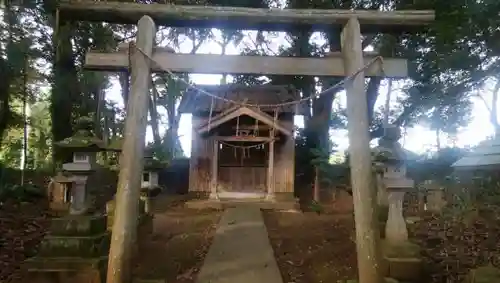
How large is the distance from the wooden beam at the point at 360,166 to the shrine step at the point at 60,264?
3.86 metres

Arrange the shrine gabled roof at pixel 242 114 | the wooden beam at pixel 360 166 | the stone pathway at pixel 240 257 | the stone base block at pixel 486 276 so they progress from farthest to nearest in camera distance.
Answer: the shrine gabled roof at pixel 242 114, the stone pathway at pixel 240 257, the wooden beam at pixel 360 166, the stone base block at pixel 486 276

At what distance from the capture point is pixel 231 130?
16766mm

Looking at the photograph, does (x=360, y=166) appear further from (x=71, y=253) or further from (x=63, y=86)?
(x=63, y=86)

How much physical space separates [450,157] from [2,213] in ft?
51.2

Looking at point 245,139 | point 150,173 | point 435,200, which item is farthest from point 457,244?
point 245,139

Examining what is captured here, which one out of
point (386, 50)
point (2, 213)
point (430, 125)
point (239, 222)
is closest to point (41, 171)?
point (2, 213)

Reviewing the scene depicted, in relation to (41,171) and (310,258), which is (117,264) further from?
(41,171)

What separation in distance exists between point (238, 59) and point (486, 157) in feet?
15.0

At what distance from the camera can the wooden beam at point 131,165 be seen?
14.9ft

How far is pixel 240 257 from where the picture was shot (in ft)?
21.9

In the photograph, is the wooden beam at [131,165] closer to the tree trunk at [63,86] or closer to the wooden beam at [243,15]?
the wooden beam at [243,15]

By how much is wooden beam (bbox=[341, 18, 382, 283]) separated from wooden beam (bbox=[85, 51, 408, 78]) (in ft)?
0.79

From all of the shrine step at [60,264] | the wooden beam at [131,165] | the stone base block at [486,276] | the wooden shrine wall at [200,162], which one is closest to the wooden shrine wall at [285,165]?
the wooden shrine wall at [200,162]

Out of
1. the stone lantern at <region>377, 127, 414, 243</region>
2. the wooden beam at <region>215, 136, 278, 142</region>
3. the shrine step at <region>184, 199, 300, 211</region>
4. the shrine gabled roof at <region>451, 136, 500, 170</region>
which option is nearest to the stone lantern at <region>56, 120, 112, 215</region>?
the stone lantern at <region>377, 127, 414, 243</region>
